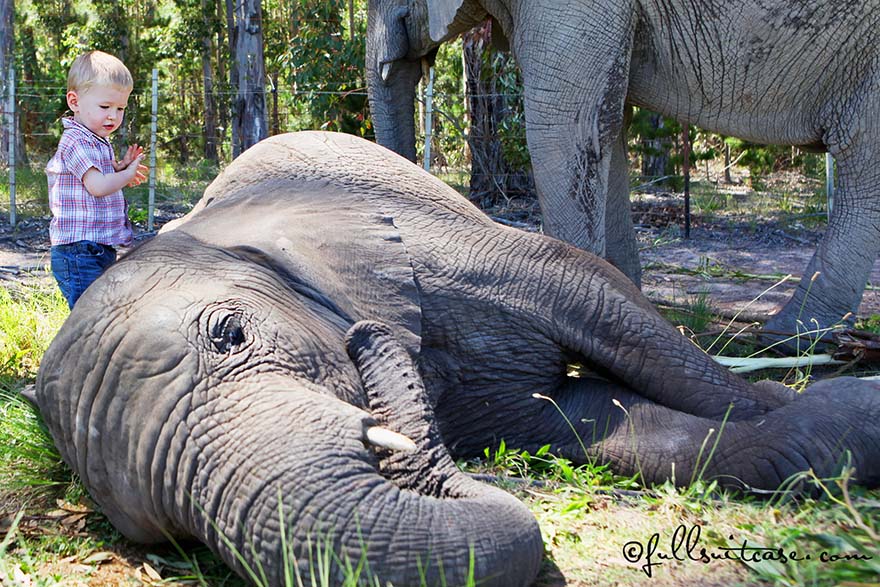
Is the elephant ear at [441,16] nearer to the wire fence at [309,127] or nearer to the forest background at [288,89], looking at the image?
the wire fence at [309,127]

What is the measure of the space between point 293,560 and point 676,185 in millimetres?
12459

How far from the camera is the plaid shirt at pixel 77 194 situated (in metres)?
4.05

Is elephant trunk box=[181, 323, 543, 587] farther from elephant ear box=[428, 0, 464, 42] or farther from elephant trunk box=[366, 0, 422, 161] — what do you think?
elephant trunk box=[366, 0, 422, 161]

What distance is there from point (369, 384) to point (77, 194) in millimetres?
2058

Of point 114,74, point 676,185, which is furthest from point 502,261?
point 676,185

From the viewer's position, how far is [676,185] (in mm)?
13828

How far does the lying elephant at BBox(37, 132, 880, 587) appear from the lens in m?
2.10

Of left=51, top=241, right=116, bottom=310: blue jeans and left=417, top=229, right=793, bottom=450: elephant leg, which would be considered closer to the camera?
left=417, top=229, right=793, bottom=450: elephant leg

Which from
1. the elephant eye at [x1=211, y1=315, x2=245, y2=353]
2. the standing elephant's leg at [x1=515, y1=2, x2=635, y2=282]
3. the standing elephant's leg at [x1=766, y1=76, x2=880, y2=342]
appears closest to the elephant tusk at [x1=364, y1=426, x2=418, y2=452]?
the elephant eye at [x1=211, y1=315, x2=245, y2=353]

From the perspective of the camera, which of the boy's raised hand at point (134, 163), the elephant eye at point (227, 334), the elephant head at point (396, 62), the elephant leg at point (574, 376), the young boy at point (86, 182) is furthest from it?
the elephant head at point (396, 62)

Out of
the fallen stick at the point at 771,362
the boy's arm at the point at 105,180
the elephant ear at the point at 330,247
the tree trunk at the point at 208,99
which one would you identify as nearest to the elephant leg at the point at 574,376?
the elephant ear at the point at 330,247

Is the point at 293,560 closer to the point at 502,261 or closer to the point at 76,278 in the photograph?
the point at 502,261
